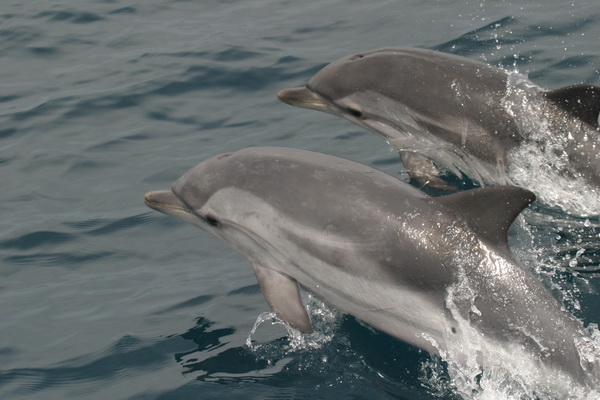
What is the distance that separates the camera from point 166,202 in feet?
24.6

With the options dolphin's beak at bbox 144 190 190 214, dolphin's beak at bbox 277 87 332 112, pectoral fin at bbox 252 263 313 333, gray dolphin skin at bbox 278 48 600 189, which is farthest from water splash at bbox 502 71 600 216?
dolphin's beak at bbox 144 190 190 214

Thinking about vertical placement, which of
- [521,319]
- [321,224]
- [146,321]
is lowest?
[146,321]

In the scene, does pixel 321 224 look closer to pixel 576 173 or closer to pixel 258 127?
pixel 576 173

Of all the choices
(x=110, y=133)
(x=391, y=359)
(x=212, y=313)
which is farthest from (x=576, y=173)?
(x=110, y=133)

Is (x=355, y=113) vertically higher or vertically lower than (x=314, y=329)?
higher

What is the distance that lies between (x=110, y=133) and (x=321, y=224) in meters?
5.85

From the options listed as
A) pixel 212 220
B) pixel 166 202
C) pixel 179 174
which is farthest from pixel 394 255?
pixel 179 174

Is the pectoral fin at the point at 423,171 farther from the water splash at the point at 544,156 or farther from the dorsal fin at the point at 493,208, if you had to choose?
the dorsal fin at the point at 493,208

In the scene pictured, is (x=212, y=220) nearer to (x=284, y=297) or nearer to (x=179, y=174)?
(x=284, y=297)

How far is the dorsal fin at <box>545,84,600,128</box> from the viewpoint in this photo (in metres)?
7.71

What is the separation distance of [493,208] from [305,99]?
3.53 meters

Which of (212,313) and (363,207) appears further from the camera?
(212,313)

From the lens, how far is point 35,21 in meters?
15.6

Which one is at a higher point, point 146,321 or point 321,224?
point 321,224
